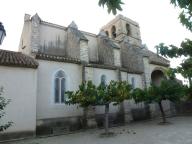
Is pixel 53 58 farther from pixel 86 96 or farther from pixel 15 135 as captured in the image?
pixel 15 135

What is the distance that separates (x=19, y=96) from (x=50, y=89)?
2.69 meters

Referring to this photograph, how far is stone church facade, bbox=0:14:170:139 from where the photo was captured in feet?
41.3

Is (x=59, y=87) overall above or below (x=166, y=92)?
above

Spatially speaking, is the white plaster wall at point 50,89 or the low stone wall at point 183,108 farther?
the low stone wall at point 183,108

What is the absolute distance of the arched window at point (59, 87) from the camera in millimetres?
15122

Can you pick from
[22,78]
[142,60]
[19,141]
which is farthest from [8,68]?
[142,60]

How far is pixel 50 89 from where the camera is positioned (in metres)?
14.8

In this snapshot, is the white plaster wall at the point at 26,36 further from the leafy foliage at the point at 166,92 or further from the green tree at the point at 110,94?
the leafy foliage at the point at 166,92

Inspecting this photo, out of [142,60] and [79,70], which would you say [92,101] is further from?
[142,60]

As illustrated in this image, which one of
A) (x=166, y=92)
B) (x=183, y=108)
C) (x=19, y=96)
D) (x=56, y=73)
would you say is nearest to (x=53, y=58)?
(x=56, y=73)

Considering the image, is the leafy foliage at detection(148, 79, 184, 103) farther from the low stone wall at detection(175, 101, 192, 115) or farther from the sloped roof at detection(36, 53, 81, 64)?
the low stone wall at detection(175, 101, 192, 115)

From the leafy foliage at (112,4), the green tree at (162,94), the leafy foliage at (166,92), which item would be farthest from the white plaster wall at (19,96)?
the leafy foliage at (112,4)

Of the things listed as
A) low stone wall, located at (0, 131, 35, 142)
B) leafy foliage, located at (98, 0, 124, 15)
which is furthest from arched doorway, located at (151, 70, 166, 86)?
leafy foliage, located at (98, 0, 124, 15)

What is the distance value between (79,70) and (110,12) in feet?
45.2
